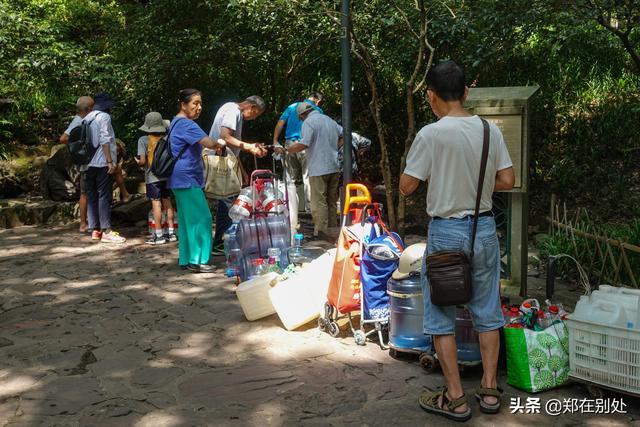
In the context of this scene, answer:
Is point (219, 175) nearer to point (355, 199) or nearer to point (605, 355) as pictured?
point (355, 199)

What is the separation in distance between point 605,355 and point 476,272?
899mm

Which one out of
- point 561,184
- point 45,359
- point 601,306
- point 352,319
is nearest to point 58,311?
point 45,359

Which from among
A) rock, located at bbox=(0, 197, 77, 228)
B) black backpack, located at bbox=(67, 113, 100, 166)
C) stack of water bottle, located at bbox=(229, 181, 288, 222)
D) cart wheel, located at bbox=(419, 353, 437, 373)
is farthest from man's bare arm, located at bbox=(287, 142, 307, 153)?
cart wheel, located at bbox=(419, 353, 437, 373)

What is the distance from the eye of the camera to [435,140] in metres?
3.80

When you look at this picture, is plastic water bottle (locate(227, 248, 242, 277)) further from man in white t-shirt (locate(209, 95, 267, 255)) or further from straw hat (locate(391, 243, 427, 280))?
straw hat (locate(391, 243, 427, 280))

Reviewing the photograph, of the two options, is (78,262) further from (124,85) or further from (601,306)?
(601,306)

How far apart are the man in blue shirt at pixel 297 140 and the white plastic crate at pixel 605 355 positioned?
19.1ft

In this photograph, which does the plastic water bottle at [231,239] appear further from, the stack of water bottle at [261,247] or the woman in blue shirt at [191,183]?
the woman in blue shirt at [191,183]

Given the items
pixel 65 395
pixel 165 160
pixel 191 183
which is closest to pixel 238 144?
pixel 191 183

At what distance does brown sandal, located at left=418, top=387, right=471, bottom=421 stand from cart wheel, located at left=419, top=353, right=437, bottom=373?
0.39 metres

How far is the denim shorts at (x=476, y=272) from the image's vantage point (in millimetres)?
3865

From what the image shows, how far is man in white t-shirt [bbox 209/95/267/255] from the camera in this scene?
7.80 m

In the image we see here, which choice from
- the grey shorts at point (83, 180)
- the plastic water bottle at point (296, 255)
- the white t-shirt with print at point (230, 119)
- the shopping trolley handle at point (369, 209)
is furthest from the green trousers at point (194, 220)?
the shopping trolley handle at point (369, 209)

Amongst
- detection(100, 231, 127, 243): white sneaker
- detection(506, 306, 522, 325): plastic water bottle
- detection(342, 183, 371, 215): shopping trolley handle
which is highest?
detection(342, 183, 371, 215): shopping trolley handle
